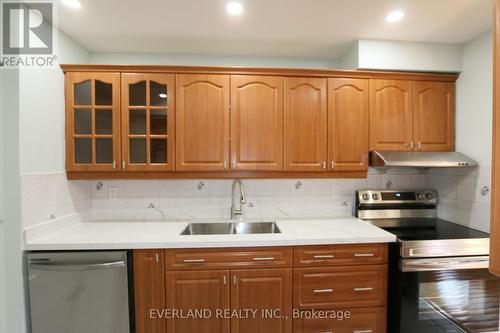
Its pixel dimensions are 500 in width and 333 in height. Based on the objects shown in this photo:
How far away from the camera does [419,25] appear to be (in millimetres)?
1903

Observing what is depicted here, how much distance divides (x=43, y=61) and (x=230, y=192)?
1728 millimetres

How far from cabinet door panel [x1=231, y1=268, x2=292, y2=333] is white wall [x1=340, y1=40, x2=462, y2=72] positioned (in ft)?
5.95

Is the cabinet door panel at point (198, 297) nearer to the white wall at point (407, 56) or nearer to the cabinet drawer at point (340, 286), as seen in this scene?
the cabinet drawer at point (340, 286)

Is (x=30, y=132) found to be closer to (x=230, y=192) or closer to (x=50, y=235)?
(x=50, y=235)

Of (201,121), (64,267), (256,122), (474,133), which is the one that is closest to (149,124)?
(201,121)

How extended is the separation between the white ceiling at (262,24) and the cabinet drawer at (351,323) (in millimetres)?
2094

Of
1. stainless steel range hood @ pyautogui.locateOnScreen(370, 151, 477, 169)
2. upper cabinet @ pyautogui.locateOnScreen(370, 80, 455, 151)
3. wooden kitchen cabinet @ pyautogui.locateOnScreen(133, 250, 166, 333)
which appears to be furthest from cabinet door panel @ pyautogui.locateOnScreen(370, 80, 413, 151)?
wooden kitchen cabinet @ pyautogui.locateOnScreen(133, 250, 166, 333)

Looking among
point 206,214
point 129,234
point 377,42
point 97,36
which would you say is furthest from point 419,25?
point 129,234

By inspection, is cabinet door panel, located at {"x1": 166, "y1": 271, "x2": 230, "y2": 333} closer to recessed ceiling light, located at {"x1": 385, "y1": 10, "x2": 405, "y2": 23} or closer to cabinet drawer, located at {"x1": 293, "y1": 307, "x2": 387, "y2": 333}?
cabinet drawer, located at {"x1": 293, "y1": 307, "x2": 387, "y2": 333}

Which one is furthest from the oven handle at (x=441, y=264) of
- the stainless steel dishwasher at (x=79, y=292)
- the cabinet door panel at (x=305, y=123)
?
the stainless steel dishwasher at (x=79, y=292)

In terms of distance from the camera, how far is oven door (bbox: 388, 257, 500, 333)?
1.71 metres

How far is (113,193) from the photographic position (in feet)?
7.63

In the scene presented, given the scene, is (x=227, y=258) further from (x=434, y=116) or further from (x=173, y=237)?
(x=434, y=116)

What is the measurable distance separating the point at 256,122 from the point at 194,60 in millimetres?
879
